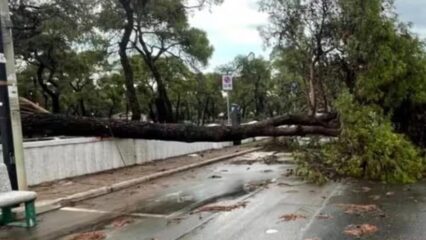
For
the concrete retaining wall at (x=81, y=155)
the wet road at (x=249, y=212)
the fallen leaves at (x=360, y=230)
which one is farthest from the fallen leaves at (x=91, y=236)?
the concrete retaining wall at (x=81, y=155)

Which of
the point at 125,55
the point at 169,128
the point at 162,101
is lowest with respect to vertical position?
the point at 169,128

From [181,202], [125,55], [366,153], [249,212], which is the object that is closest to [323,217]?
[249,212]

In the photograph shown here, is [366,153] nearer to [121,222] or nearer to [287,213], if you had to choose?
[287,213]

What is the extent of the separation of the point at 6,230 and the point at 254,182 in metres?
5.97

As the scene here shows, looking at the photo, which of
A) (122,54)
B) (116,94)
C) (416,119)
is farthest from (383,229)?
(116,94)

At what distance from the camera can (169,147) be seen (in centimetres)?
1762

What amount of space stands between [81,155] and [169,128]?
2482 mm

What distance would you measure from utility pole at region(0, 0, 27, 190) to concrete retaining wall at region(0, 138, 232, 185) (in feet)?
6.26

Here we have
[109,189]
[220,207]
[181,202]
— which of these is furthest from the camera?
[109,189]

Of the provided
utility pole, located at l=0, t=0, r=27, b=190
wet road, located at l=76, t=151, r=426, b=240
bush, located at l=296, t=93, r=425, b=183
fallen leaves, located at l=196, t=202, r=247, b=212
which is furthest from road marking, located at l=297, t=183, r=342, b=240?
utility pole, located at l=0, t=0, r=27, b=190

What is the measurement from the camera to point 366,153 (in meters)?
11.9

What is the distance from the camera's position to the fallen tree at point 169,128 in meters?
12.6

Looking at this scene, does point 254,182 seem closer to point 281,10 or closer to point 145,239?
point 145,239

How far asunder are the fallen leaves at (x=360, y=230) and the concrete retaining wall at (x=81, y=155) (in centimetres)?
692
